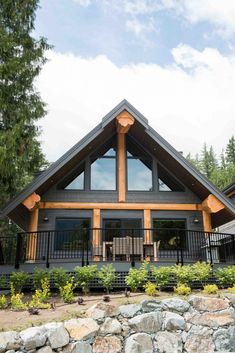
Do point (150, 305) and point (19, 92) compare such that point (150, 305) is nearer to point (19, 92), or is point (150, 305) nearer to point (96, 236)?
point (96, 236)

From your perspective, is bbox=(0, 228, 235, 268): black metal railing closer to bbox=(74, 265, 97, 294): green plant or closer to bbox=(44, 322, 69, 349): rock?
bbox=(74, 265, 97, 294): green plant

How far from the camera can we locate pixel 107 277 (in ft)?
29.4

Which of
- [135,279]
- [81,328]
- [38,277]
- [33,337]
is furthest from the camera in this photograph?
[38,277]

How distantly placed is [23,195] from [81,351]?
19.8 ft

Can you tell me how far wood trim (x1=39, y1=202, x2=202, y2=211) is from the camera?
13.0m

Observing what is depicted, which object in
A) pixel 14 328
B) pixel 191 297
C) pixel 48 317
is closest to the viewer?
pixel 14 328

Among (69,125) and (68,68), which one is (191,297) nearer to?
(68,68)

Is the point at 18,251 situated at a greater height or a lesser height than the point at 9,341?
greater

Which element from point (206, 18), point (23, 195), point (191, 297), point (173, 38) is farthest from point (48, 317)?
point (173, 38)

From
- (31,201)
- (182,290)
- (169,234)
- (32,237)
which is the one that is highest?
(31,201)

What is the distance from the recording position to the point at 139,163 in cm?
1424

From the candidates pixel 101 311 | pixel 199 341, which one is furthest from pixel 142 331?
pixel 199 341

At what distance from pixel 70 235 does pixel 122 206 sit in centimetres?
214

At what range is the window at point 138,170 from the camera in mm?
13766
